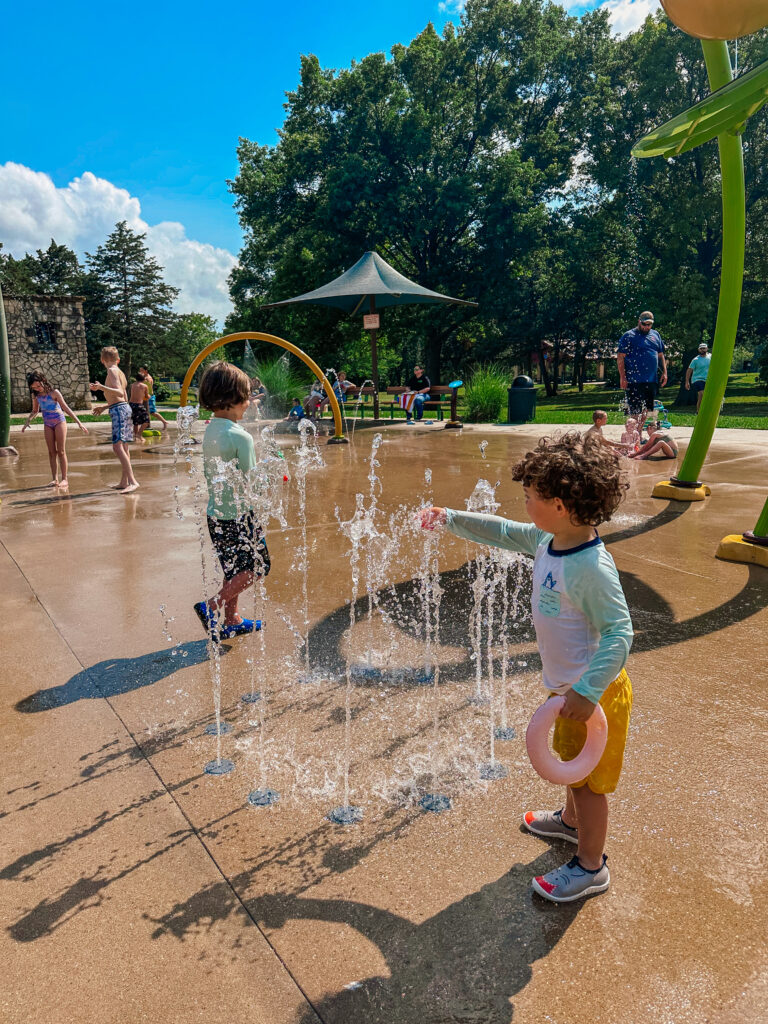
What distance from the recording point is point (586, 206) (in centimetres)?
3014

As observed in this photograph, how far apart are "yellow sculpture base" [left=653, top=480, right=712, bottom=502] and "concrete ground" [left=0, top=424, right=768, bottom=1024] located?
8.01 ft

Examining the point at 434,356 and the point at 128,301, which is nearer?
the point at 434,356

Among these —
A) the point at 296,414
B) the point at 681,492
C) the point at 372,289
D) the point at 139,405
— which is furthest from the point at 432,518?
the point at 296,414

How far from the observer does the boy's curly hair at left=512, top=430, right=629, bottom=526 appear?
1943mm

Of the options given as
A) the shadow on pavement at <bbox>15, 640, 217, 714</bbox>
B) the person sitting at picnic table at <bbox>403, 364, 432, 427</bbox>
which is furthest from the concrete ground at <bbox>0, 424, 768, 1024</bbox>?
the person sitting at picnic table at <bbox>403, 364, 432, 427</bbox>

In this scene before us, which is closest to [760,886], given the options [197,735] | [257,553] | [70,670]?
[197,735]

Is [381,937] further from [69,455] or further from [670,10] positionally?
[69,455]

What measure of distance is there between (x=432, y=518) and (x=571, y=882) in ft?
3.82

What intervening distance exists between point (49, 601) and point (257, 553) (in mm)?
1713

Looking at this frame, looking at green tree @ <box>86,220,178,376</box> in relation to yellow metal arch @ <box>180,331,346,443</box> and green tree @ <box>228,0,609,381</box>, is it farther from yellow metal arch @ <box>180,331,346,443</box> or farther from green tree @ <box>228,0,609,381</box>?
yellow metal arch @ <box>180,331,346,443</box>

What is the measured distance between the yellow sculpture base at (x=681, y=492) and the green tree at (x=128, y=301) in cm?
4455

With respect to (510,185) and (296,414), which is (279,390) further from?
(510,185)

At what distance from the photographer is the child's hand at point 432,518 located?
240 cm

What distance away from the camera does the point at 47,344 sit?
1037 inches
